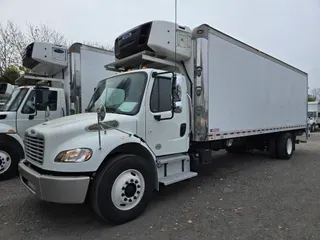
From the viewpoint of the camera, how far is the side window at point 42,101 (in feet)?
20.1

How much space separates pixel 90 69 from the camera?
24.3 feet

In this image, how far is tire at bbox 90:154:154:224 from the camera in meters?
3.24

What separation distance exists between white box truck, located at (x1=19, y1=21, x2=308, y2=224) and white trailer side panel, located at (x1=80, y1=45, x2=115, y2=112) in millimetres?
2203

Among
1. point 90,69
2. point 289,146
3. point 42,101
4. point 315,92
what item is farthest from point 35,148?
point 315,92

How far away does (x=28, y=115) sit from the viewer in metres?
6.26

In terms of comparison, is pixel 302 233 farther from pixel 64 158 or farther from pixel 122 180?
pixel 64 158

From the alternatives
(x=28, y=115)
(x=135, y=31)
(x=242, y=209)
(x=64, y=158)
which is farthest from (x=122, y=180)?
(x=28, y=115)

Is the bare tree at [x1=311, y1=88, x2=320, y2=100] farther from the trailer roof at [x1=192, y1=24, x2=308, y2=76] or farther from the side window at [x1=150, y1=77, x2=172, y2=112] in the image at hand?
the side window at [x1=150, y1=77, x2=172, y2=112]

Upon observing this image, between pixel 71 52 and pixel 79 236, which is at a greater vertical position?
pixel 71 52

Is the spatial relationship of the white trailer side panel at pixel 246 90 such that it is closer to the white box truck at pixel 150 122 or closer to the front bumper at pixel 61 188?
the white box truck at pixel 150 122

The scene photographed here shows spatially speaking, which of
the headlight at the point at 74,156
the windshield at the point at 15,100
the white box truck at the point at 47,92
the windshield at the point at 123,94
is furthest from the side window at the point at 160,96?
the windshield at the point at 15,100

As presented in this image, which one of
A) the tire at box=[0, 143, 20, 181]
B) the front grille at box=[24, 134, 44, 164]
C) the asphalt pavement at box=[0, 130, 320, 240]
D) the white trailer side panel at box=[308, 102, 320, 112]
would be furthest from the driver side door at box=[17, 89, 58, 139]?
the white trailer side panel at box=[308, 102, 320, 112]

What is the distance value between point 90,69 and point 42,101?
1888 mm

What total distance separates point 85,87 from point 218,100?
13.7 ft
